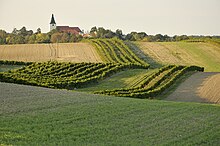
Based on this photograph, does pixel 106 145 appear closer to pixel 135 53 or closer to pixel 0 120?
pixel 0 120

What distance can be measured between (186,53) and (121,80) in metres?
30.0

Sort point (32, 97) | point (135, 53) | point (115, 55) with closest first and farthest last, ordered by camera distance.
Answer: point (32, 97) < point (115, 55) < point (135, 53)

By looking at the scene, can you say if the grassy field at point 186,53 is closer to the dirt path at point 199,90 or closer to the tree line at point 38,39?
the dirt path at point 199,90

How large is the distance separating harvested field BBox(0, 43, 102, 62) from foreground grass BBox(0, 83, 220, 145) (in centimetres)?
4051

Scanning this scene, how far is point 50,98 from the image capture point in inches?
942

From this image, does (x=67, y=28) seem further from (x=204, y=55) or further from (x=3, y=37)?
(x=204, y=55)

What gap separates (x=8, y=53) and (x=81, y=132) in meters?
57.1

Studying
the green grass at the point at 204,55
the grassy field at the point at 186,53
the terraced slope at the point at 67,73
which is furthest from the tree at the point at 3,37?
the terraced slope at the point at 67,73

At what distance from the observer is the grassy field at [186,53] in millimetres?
65213

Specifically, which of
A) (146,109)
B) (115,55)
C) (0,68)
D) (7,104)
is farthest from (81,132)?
(115,55)

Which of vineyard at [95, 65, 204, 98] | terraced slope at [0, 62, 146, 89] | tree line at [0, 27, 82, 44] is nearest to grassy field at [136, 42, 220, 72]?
vineyard at [95, 65, 204, 98]

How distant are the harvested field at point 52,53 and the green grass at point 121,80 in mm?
14049

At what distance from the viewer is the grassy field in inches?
2567

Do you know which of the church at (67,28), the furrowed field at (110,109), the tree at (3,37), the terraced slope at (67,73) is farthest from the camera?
the church at (67,28)
